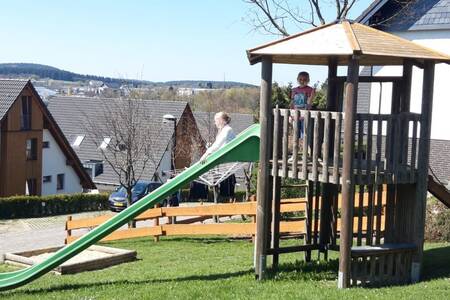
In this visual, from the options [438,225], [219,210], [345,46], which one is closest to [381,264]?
[345,46]

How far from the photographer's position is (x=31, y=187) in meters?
48.1

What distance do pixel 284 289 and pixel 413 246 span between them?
2.37 metres

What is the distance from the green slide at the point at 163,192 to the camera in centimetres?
1154

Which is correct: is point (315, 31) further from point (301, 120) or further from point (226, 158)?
point (226, 158)

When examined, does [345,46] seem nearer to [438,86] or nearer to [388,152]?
[388,152]

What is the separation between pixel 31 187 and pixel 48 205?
8.21 meters

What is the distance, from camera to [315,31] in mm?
10922

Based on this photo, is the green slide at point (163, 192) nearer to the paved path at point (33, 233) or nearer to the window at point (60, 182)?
the paved path at point (33, 233)

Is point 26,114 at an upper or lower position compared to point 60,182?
upper

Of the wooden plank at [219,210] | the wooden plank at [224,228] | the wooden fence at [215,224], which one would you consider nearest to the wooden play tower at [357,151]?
the wooden fence at [215,224]

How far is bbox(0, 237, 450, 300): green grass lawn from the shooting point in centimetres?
973

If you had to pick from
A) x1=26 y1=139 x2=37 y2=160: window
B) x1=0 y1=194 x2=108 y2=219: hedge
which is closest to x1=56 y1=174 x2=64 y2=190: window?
x1=26 y1=139 x2=37 y2=160: window

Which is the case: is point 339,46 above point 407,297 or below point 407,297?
above

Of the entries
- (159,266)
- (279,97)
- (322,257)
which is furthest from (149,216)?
(279,97)
